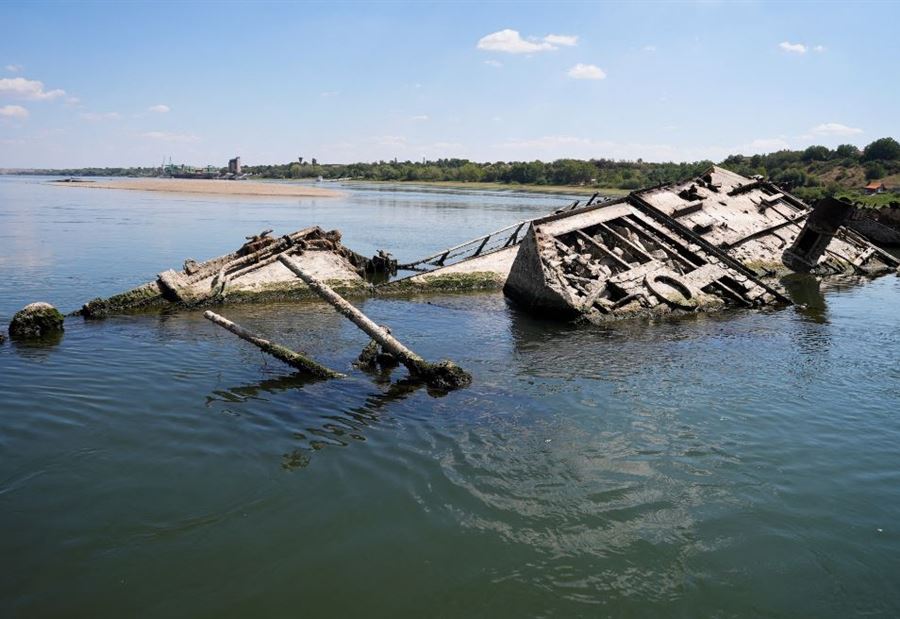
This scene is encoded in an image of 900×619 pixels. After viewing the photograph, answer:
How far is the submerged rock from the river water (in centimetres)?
67

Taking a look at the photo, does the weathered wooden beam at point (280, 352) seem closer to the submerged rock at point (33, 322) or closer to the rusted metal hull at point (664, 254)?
the submerged rock at point (33, 322)

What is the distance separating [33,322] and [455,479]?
932cm

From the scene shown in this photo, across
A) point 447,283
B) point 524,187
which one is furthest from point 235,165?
point 447,283

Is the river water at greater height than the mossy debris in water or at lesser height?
lesser

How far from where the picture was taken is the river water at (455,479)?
5.38 metres

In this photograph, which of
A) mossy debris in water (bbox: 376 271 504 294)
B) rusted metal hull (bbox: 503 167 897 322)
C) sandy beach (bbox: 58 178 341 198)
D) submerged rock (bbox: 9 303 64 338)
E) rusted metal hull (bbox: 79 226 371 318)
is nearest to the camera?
submerged rock (bbox: 9 303 64 338)

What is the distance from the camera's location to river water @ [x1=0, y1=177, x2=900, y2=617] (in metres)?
5.38

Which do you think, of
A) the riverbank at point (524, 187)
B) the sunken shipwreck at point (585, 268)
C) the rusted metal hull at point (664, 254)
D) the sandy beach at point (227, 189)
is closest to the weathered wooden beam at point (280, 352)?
the sunken shipwreck at point (585, 268)

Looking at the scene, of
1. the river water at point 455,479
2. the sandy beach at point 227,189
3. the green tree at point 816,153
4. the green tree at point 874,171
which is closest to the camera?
the river water at point 455,479

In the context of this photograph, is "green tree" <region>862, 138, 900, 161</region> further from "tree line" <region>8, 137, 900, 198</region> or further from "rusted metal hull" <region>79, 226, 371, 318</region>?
"rusted metal hull" <region>79, 226, 371, 318</region>

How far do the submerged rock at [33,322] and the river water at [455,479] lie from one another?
2.21 ft

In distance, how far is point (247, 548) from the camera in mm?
5797

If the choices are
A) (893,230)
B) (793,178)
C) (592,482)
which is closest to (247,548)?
(592,482)

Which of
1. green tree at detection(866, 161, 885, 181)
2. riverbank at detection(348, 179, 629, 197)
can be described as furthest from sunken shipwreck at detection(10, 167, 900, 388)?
riverbank at detection(348, 179, 629, 197)
